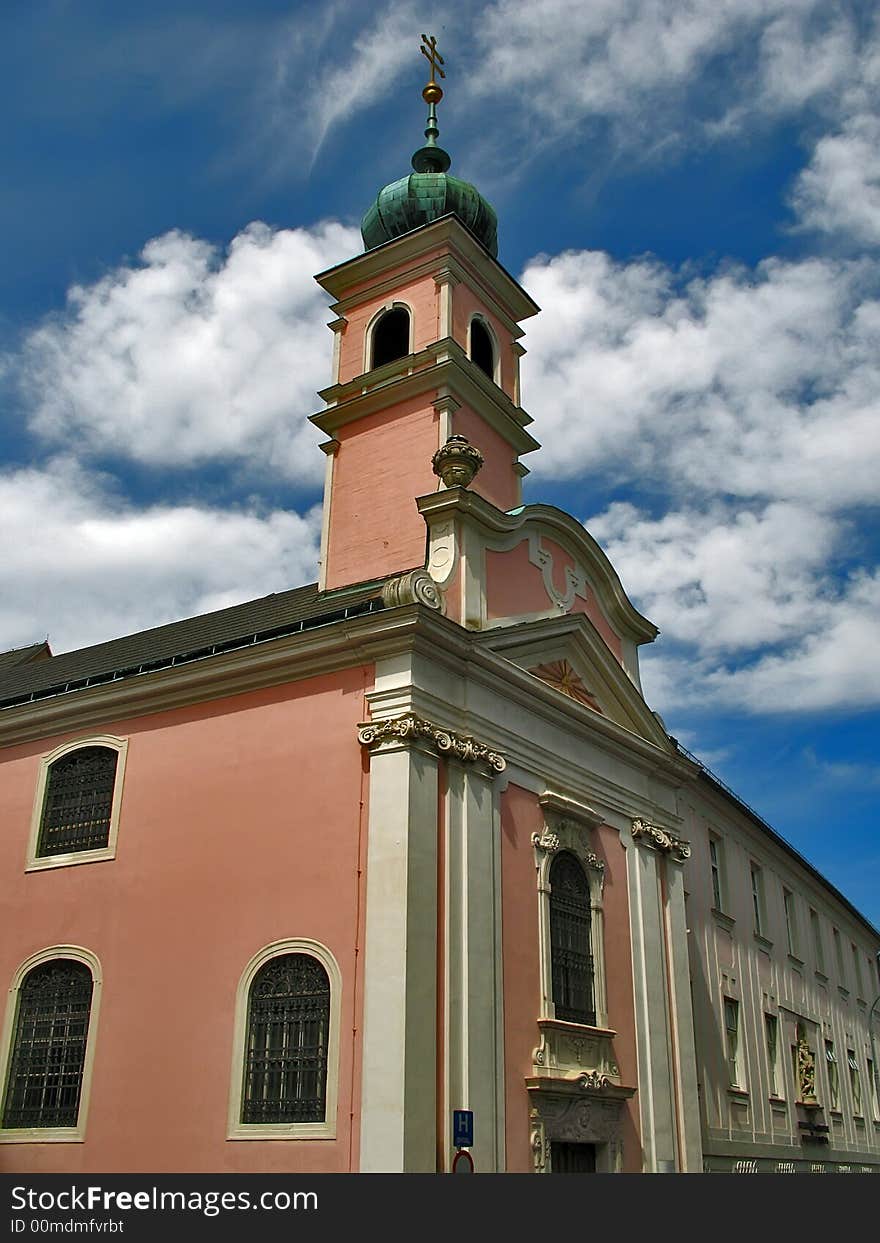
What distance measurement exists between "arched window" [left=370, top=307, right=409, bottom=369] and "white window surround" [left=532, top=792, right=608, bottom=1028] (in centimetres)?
943

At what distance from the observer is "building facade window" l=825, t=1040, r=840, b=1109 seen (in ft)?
95.7

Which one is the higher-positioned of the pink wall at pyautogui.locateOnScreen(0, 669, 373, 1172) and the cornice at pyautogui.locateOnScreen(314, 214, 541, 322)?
the cornice at pyautogui.locateOnScreen(314, 214, 541, 322)

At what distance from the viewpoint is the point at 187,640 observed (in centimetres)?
2133

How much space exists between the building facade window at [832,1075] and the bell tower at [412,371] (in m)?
16.5

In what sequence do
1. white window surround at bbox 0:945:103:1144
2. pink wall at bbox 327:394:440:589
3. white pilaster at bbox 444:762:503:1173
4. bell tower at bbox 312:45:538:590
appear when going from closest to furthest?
white pilaster at bbox 444:762:503:1173, white window surround at bbox 0:945:103:1144, pink wall at bbox 327:394:440:589, bell tower at bbox 312:45:538:590

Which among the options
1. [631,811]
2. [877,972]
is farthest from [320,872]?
[877,972]

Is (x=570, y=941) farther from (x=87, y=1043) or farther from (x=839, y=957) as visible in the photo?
(x=839, y=957)

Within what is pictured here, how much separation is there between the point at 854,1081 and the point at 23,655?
923 inches

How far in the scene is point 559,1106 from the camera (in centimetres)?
1603

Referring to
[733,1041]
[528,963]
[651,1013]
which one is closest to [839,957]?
[733,1041]

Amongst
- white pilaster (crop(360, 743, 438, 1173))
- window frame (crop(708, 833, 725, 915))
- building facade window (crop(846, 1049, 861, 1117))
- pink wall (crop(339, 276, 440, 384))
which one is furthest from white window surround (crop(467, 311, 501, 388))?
building facade window (crop(846, 1049, 861, 1117))

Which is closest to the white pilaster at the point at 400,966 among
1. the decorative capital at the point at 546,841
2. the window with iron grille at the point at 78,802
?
the decorative capital at the point at 546,841

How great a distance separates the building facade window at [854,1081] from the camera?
30.9m

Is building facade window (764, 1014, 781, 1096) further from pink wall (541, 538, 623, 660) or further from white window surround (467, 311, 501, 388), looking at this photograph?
white window surround (467, 311, 501, 388)
